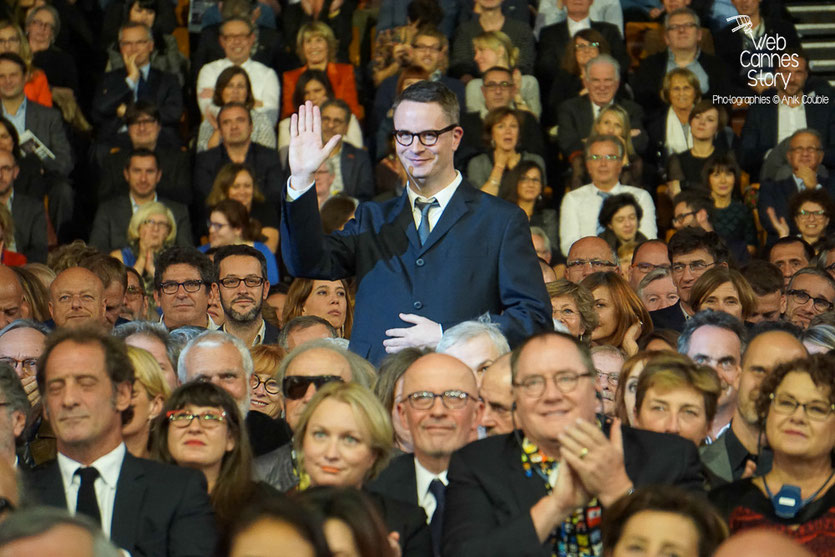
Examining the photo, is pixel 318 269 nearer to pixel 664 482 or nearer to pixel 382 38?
pixel 664 482

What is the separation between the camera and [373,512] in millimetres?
3889

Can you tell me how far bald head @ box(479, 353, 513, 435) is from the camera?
16.3ft

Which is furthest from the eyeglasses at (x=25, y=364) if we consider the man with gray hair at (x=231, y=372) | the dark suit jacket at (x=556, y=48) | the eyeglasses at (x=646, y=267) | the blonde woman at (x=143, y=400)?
the dark suit jacket at (x=556, y=48)

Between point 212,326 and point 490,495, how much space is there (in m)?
3.81

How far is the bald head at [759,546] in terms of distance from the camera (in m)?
3.51

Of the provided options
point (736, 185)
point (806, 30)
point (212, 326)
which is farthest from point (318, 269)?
point (806, 30)

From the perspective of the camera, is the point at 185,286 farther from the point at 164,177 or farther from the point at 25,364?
the point at 164,177

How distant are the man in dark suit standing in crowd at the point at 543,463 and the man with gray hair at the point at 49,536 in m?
1.21

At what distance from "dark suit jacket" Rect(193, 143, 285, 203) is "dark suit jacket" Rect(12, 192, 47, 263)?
1239mm

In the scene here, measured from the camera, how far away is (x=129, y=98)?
11.2 metres

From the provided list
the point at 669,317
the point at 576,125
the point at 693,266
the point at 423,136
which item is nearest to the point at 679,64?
the point at 576,125

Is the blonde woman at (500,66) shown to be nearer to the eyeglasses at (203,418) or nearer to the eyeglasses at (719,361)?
the eyeglasses at (719,361)

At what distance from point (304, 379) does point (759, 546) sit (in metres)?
2.35

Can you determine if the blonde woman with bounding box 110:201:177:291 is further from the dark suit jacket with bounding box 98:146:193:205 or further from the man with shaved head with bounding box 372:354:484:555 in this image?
the man with shaved head with bounding box 372:354:484:555
